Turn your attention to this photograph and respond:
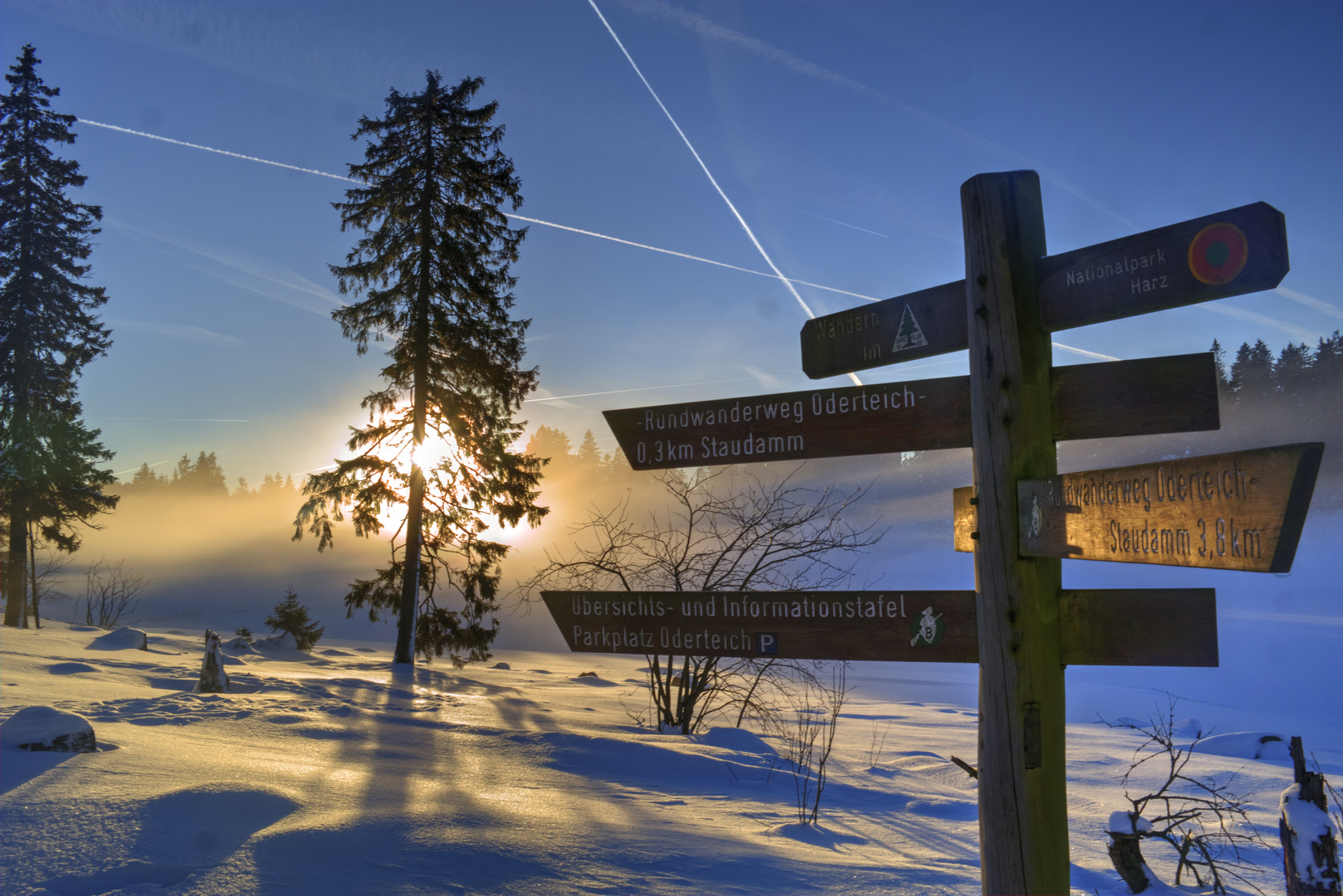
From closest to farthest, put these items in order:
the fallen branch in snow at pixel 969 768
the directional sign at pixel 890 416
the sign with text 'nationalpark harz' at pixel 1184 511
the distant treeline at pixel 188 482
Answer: the sign with text 'nationalpark harz' at pixel 1184 511 → the directional sign at pixel 890 416 → the fallen branch in snow at pixel 969 768 → the distant treeline at pixel 188 482

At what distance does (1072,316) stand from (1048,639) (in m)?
1.13

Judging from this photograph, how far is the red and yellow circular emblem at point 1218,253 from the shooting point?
7.40 feet

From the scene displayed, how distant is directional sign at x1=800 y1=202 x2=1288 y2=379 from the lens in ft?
7.33

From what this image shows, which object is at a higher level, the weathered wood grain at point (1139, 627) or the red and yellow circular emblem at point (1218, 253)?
the red and yellow circular emblem at point (1218, 253)

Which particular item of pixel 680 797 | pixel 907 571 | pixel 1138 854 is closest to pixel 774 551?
pixel 680 797

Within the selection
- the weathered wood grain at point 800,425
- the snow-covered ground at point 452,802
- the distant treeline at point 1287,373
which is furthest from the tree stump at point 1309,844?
the distant treeline at point 1287,373

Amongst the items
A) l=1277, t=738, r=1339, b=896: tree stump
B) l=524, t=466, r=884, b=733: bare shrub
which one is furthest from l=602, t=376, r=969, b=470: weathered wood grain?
l=524, t=466, r=884, b=733: bare shrub

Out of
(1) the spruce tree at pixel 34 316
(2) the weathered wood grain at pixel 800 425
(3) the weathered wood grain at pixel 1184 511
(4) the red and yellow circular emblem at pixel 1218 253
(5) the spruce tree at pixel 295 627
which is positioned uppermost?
(1) the spruce tree at pixel 34 316

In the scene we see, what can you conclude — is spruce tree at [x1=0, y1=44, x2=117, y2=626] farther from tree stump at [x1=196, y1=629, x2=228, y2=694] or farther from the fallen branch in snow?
the fallen branch in snow

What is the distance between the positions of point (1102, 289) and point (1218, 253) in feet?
1.10

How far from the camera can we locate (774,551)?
802 centimetres

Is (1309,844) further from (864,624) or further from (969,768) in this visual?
(864,624)

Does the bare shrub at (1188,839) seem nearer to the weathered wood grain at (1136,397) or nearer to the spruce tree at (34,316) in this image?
the weathered wood grain at (1136,397)

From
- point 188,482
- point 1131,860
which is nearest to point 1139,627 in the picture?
point 1131,860
